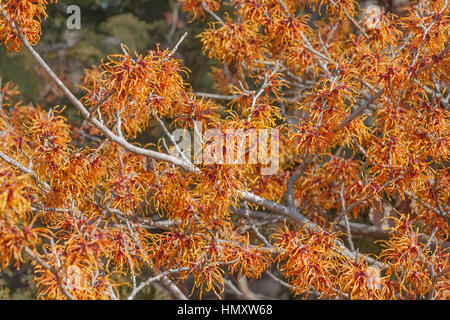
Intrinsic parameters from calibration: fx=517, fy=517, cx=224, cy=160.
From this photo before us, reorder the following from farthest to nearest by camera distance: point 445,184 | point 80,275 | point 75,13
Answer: point 75,13
point 445,184
point 80,275

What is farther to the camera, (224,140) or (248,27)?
(248,27)

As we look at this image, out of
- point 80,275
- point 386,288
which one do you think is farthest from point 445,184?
point 80,275

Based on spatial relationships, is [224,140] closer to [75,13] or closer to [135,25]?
[75,13]

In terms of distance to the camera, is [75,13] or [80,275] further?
[75,13]

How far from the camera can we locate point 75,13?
2.98 m

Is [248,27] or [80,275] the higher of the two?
[248,27]

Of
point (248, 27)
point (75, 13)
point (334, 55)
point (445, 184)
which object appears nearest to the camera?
point (445, 184)
